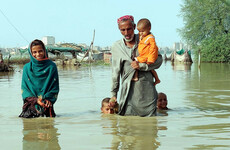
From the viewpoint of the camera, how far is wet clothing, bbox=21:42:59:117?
5.40m

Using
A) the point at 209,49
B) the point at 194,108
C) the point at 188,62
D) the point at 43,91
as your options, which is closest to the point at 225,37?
the point at 209,49

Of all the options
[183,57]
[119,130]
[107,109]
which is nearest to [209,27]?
[183,57]

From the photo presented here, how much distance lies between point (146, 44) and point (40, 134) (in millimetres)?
1762

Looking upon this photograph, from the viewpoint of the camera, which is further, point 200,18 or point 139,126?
point 200,18

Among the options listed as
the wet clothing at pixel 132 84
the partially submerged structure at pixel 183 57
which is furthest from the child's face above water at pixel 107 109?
the partially submerged structure at pixel 183 57

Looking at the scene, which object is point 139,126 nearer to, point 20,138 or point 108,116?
point 108,116

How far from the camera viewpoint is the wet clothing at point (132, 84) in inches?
199

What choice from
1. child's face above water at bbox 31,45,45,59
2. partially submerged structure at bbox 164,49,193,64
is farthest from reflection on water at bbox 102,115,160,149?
partially submerged structure at bbox 164,49,193,64

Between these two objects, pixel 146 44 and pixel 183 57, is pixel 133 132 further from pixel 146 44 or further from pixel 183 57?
pixel 183 57

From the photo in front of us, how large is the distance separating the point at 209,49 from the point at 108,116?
34.6 m

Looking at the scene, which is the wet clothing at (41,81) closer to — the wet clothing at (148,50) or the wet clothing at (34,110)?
the wet clothing at (34,110)

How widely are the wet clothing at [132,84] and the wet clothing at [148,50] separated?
0.16 meters

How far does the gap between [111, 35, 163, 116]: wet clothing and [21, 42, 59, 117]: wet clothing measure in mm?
941

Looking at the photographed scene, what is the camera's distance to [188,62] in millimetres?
38562
